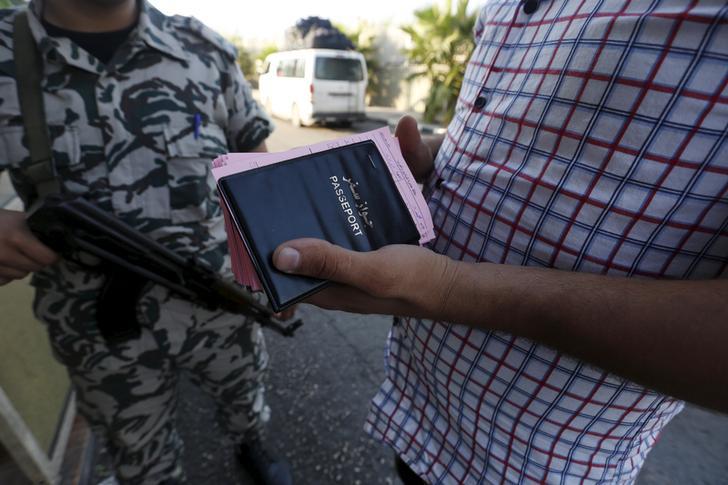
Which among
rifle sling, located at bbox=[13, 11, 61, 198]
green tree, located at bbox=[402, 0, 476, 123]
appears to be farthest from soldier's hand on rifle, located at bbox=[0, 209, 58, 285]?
green tree, located at bbox=[402, 0, 476, 123]

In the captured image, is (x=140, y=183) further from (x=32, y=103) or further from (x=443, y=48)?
(x=443, y=48)

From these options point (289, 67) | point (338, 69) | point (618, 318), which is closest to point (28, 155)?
point (618, 318)

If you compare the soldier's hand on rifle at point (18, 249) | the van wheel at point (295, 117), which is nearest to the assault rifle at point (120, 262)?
the soldier's hand on rifle at point (18, 249)

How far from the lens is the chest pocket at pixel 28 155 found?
1.06m

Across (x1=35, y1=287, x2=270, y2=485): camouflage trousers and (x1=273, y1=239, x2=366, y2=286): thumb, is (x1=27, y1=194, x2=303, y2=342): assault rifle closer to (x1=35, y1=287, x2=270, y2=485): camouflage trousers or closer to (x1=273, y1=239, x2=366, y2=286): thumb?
(x1=35, y1=287, x2=270, y2=485): camouflage trousers

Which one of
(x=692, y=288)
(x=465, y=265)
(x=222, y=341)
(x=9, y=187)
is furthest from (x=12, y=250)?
(x=692, y=288)

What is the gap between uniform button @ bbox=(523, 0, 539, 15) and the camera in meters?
0.73

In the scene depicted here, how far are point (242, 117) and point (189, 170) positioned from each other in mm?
317

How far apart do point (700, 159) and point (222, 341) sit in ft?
4.83

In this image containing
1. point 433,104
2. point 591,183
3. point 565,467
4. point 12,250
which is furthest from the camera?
point 433,104

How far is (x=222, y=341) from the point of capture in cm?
144

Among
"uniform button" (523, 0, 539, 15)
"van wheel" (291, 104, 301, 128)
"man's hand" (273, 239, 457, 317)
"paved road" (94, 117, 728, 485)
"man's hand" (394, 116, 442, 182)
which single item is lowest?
"van wheel" (291, 104, 301, 128)

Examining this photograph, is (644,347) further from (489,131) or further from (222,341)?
(222,341)

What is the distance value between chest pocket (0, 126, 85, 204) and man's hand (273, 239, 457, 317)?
3.06ft
